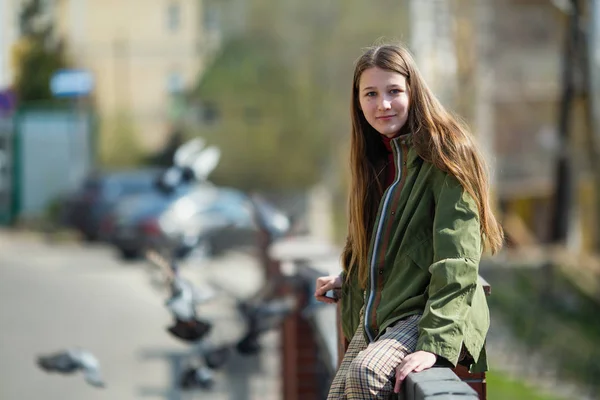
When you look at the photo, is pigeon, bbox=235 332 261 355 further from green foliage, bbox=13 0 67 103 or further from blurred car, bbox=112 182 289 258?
green foliage, bbox=13 0 67 103

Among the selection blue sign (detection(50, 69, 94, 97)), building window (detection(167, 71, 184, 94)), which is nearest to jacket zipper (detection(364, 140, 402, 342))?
blue sign (detection(50, 69, 94, 97))

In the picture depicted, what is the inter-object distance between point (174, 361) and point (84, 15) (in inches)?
656

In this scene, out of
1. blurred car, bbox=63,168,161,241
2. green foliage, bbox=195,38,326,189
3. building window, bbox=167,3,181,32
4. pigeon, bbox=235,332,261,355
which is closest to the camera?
pigeon, bbox=235,332,261,355

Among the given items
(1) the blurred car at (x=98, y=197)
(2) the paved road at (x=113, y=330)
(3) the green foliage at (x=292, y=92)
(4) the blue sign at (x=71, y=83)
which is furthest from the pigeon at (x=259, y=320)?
(4) the blue sign at (x=71, y=83)

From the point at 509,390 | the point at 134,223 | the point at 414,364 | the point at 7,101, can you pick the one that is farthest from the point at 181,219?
the point at 414,364

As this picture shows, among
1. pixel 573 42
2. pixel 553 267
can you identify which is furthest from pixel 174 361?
pixel 573 42

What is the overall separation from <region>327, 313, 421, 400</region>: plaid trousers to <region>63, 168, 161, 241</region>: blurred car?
54.1 feet

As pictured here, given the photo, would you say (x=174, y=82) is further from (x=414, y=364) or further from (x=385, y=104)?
(x=414, y=364)

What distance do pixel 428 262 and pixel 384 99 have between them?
446mm

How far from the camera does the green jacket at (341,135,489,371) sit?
8.34ft

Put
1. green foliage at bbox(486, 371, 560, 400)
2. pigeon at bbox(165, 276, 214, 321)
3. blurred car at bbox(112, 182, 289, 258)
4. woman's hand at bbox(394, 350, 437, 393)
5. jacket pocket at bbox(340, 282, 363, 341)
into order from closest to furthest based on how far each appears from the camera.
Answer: woman's hand at bbox(394, 350, 437, 393) → jacket pocket at bbox(340, 282, 363, 341) → pigeon at bbox(165, 276, 214, 321) → green foliage at bbox(486, 371, 560, 400) → blurred car at bbox(112, 182, 289, 258)

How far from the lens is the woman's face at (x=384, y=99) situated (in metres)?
2.81

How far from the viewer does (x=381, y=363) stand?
8.41 feet

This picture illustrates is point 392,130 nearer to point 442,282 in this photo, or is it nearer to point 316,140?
point 442,282
